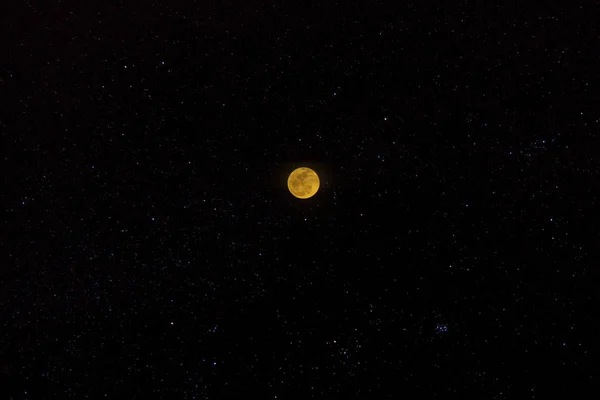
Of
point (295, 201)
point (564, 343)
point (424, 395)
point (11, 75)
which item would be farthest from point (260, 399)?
point (11, 75)

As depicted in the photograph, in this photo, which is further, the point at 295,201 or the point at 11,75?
the point at 295,201

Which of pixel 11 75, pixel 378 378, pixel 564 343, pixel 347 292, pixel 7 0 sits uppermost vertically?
pixel 7 0

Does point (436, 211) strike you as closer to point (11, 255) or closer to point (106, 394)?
point (106, 394)

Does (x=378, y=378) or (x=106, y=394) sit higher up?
(x=378, y=378)

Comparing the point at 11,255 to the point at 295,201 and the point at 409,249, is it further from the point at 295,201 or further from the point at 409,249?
the point at 409,249

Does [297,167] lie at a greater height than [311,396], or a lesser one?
greater

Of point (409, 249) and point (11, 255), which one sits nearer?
point (11, 255)

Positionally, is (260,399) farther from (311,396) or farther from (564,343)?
(564,343)

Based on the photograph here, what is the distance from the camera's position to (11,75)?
1.95 metres

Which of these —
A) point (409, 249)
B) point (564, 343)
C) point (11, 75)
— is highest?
point (11, 75)

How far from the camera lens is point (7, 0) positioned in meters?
1.96

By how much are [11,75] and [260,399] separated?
1641 millimetres

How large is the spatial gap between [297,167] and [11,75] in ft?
3.90

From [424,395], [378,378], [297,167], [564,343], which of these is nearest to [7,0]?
[297,167]
